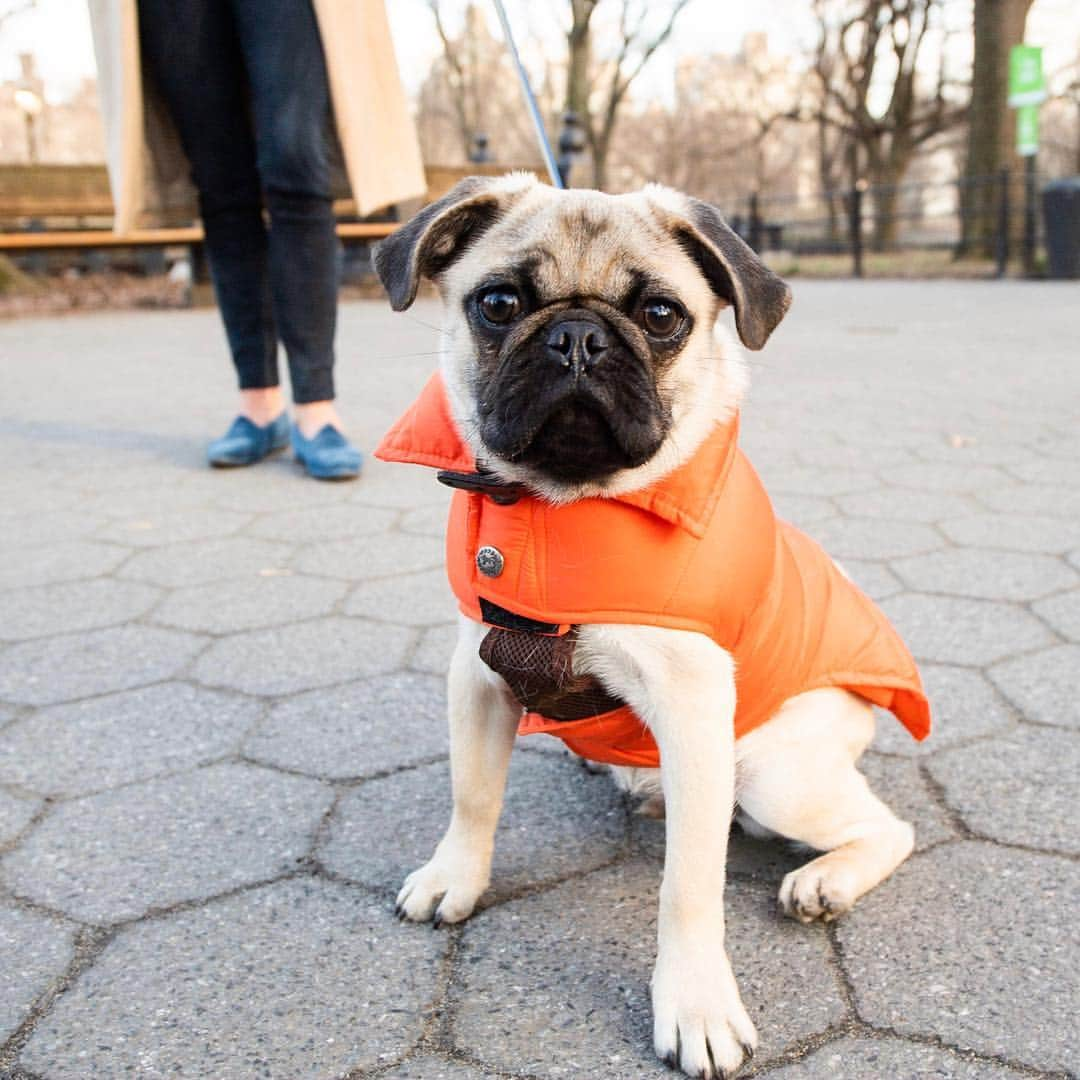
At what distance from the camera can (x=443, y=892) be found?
197 centimetres

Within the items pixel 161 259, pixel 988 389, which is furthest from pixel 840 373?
pixel 161 259

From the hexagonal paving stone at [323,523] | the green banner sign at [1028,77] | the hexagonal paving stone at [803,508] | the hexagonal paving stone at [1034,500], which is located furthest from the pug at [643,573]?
the green banner sign at [1028,77]

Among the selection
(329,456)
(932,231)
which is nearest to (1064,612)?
(329,456)

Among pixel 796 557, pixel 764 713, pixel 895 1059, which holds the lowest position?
pixel 895 1059

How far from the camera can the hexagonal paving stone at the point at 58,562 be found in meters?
3.90

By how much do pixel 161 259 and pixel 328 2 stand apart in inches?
582

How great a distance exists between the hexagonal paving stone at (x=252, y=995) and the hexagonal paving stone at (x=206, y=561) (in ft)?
6.74

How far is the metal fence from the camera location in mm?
16625

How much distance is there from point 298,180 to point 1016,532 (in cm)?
327

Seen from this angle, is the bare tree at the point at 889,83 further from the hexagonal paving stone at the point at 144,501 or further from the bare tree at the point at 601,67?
the hexagonal paving stone at the point at 144,501

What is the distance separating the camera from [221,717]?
2773 millimetres

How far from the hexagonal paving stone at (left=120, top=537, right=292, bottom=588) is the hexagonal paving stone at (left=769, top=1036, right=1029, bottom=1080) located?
9.26ft

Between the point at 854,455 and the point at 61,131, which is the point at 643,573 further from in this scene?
the point at 61,131

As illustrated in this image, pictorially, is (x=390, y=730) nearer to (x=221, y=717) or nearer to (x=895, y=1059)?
(x=221, y=717)
